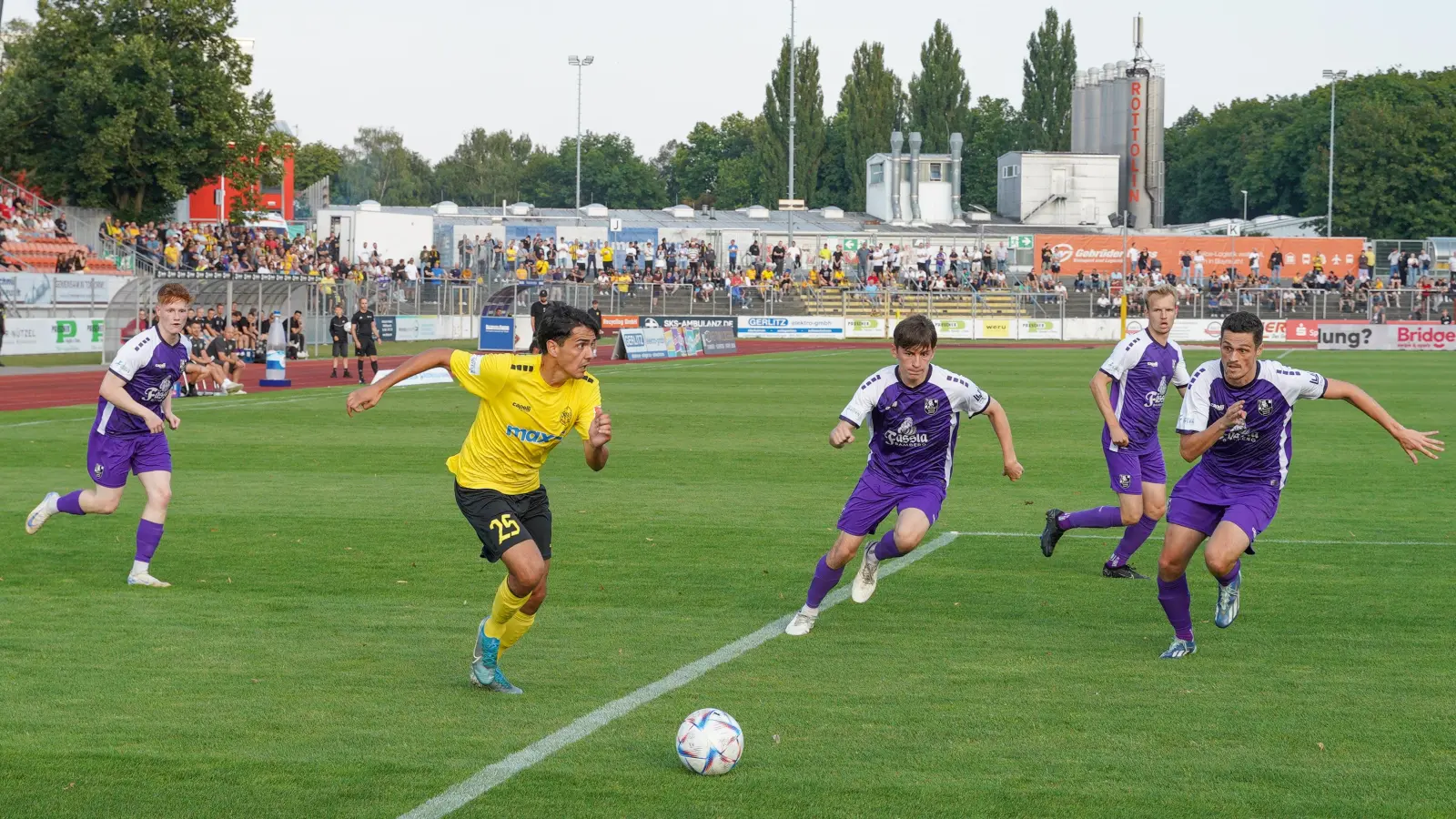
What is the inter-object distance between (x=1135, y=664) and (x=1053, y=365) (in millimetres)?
33013

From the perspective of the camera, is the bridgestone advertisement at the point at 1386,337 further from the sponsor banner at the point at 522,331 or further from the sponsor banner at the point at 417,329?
the sponsor banner at the point at 417,329

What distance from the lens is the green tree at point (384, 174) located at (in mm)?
159125

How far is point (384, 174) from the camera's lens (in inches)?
6521

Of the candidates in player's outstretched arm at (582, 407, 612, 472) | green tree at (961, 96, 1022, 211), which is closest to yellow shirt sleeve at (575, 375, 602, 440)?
player's outstretched arm at (582, 407, 612, 472)

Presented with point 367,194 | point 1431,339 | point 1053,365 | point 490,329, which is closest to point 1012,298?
point 1431,339

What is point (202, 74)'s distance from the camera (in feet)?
164

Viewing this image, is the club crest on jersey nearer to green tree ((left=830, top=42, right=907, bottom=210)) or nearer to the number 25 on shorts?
the number 25 on shorts

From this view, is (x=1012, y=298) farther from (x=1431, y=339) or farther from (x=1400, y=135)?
(x=1400, y=135)

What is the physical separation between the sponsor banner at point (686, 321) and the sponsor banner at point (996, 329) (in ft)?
43.2

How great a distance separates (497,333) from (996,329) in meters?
23.4

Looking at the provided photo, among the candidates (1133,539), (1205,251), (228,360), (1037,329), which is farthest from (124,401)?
(1205,251)

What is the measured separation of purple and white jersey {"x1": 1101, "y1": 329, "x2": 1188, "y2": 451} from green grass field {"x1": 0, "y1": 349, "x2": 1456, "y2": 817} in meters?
1.11

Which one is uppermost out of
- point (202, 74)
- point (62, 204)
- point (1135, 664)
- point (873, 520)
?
point (202, 74)

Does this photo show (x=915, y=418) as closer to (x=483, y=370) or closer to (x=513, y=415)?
(x=513, y=415)
